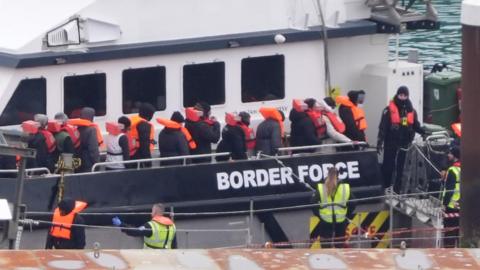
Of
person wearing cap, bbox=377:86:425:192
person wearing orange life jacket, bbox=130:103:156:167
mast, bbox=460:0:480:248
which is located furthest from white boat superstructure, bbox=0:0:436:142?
mast, bbox=460:0:480:248

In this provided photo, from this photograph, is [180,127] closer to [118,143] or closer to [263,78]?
[118,143]

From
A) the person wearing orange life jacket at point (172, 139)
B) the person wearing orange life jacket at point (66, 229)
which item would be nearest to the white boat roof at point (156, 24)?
the person wearing orange life jacket at point (172, 139)

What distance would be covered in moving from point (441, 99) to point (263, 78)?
2509mm

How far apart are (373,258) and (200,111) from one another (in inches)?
193

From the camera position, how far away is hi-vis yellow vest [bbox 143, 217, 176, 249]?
13.2 metres

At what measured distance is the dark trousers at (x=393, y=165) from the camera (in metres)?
15.4

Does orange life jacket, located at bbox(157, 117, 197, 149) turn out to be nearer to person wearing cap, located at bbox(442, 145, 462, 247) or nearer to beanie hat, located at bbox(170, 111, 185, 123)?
beanie hat, located at bbox(170, 111, 185, 123)

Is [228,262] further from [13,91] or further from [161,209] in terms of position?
[13,91]

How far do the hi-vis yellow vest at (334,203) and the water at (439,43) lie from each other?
13.9 metres

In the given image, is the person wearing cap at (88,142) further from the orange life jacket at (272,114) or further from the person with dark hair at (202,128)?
the orange life jacket at (272,114)

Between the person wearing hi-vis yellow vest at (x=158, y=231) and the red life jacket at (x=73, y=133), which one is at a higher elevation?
the red life jacket at (x=73, y=133)

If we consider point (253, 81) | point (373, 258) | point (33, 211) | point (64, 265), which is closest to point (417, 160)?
point (253, 81)

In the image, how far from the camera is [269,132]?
48.5ft

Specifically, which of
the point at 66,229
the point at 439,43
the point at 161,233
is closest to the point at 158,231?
the point at 161,233
